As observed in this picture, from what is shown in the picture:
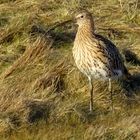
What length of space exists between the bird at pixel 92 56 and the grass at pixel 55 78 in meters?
0.28

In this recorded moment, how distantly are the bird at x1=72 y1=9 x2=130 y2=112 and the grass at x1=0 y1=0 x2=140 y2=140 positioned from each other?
0.28 meters

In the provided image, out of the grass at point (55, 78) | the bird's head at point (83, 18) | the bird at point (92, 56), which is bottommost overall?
the grass at point (55, 78)

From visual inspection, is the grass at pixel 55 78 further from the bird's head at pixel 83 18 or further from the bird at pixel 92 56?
the bird's head at pixel 83 18

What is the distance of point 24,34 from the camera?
31.6 ft

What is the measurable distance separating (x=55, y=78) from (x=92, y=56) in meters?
0.67

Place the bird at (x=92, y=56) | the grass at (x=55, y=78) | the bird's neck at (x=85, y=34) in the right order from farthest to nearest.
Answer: the bird's neck at (x=85, y=34)
the bird at (x=92, y=56)
the grass at (x=55, y=78)

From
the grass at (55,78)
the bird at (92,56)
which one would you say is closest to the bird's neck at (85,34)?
the bird at (92,56)

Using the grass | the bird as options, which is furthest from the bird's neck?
the grass

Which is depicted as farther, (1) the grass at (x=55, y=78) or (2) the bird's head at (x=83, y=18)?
(2) the bird's head at (x=83, y=18)

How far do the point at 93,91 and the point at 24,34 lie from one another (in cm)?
161

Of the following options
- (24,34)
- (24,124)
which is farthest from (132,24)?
(24,124)

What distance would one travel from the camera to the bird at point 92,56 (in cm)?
807

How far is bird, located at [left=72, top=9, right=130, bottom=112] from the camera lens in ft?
26.5

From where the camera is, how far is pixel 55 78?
28.1 ft
